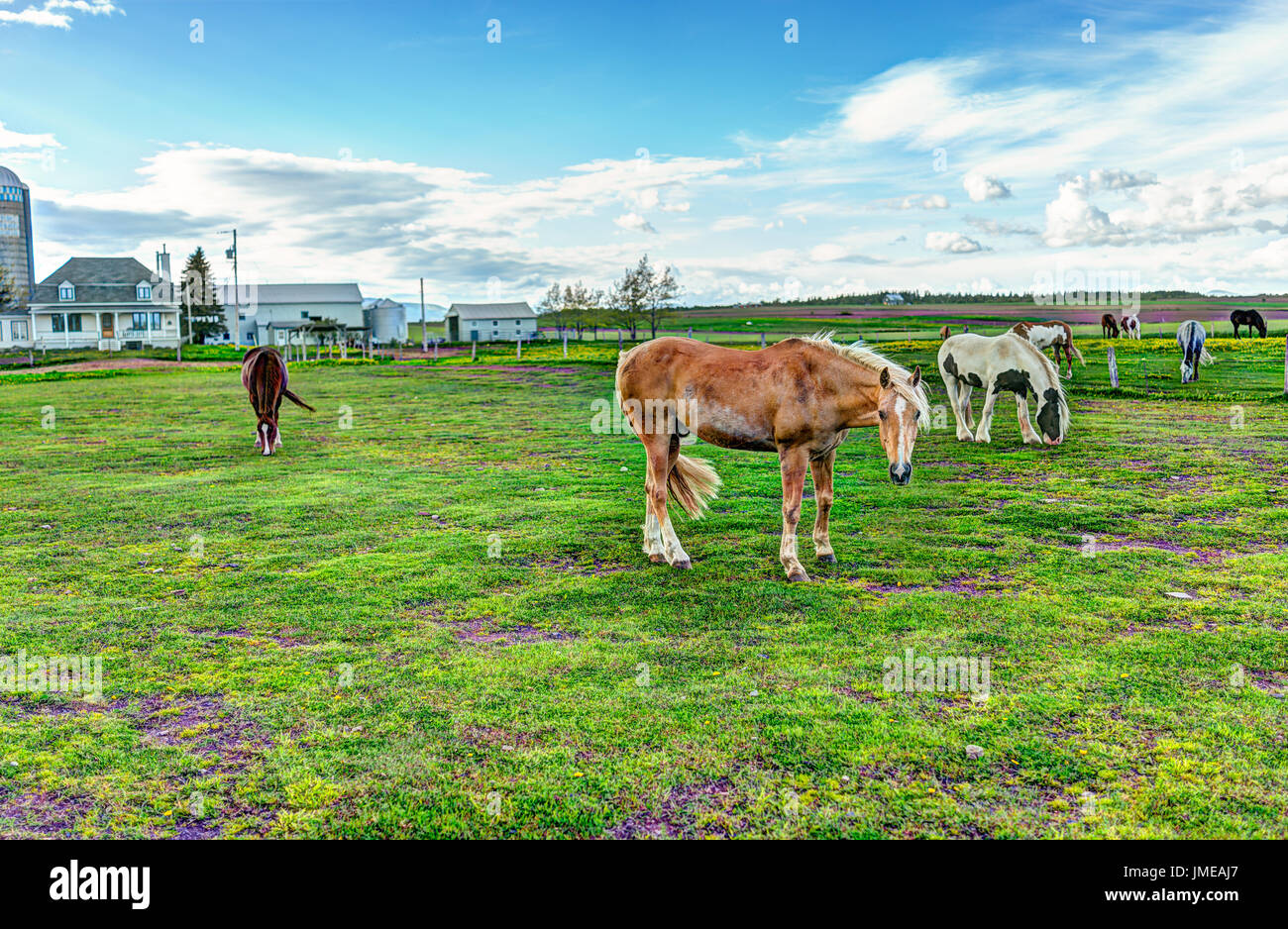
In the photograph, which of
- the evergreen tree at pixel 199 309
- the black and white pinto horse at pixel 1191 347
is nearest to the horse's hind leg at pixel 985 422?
the black and white pinto horse at pixel 1191 347

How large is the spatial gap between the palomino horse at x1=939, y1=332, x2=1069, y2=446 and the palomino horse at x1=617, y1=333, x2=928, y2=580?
8.22m

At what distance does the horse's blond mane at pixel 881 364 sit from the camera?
7270 millimetres

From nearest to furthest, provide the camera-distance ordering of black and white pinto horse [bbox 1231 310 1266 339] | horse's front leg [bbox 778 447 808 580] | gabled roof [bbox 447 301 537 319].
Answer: horse's front leg [bbox 778 447 808 580], black and white pinto horse [bbox 1231 310 1266 339], gabled roof [bbox 447 301 537 319]

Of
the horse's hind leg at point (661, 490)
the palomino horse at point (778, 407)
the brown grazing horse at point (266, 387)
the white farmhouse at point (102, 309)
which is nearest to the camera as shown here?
the palomino horse at point (778, 407)

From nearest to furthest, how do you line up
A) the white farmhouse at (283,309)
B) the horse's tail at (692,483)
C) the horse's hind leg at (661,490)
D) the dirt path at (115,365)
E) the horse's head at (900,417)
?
the horse's head at (900,417) → the horse's hind leg at (661,490) → the horse's tail at (692,483) → the dirt path at (115,365) → the white farmhouse at (283,309)

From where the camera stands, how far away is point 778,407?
7.86m

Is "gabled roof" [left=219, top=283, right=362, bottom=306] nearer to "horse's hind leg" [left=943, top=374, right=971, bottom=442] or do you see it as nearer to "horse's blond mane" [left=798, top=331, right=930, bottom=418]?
A: "horse's hind leg" [left=943, top=374, right=971, bottom=442]

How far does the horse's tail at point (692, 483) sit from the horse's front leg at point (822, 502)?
3.89 ft

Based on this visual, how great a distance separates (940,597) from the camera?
273 inches

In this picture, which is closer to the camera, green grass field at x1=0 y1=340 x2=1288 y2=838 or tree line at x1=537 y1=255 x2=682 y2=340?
green grass field at x1=0 y1=340 x2=1288 y2=838

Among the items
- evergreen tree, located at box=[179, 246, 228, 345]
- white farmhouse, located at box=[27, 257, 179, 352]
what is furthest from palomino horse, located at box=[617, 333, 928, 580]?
evergreen tree, located at box=[179, 246, 228, 345]

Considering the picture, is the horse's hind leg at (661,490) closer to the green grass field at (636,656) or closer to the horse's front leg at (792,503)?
the green grass field at (636,656)

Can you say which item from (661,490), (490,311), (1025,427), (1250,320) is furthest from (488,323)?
(661,490)

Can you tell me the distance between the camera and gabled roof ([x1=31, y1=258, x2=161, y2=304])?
200ft
